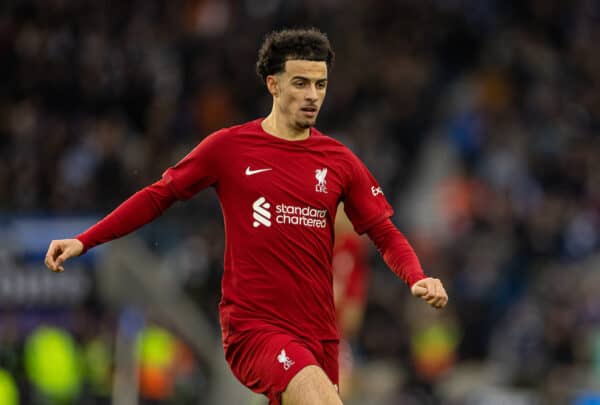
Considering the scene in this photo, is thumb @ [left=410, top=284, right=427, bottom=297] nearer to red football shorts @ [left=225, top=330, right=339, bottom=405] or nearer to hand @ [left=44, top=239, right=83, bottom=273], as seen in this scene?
red football shorts @ [left=225, top=330, right=339, bottom=405]

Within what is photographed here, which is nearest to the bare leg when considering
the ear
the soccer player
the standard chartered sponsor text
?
the soccer player

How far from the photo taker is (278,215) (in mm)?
7086

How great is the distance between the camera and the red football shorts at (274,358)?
6801 mm

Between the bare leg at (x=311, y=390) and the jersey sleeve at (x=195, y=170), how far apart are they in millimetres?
1103

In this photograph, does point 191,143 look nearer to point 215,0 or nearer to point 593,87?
point 215,0

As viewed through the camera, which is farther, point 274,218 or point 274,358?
point 274,218

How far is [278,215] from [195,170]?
47 cm

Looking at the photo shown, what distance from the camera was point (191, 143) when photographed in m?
17.0

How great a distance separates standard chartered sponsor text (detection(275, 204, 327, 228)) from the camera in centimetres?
708

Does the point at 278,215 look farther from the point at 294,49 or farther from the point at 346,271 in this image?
the point at 346,271

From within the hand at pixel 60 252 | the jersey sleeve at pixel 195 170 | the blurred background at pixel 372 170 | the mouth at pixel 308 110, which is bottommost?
the blurred background at pixel 372 170

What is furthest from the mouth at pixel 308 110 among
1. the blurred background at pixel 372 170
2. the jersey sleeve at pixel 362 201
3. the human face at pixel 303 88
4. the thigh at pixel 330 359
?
the blurred background at pixel 372 170

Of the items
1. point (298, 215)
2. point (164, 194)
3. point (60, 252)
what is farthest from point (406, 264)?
point (60, 252)

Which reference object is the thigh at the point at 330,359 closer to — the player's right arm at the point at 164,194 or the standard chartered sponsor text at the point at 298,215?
the standard chartered sponsor text at the point at 298,215
